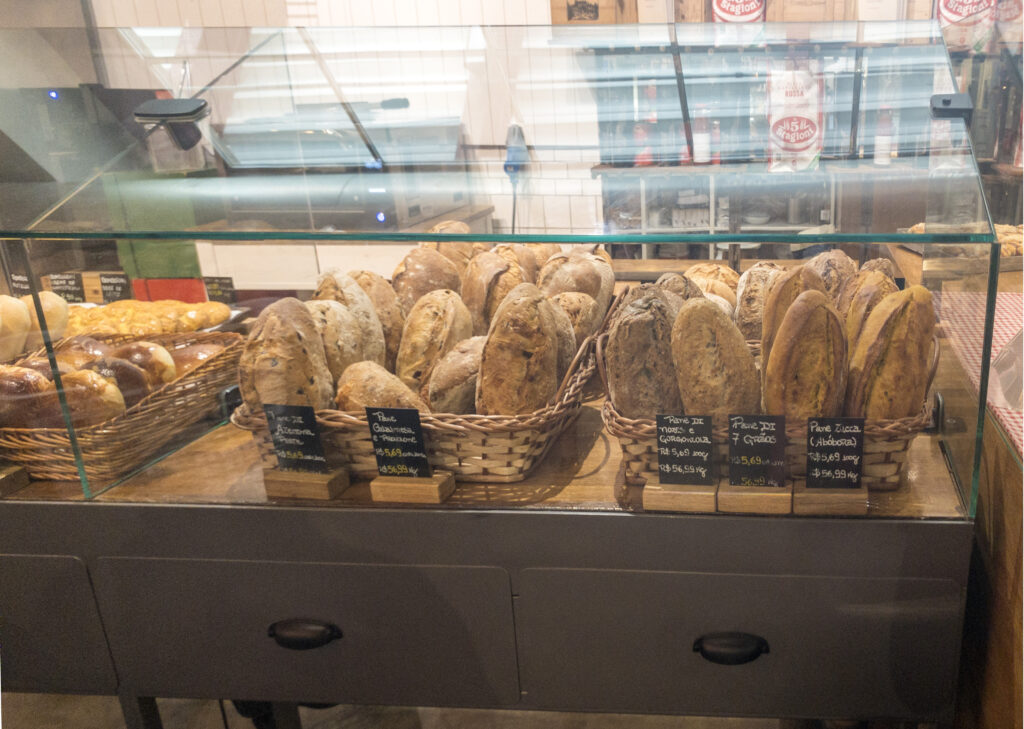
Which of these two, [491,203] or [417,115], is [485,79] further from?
[491,203]

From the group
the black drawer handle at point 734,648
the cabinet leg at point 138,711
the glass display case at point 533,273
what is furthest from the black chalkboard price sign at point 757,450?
the cabinet leg at point 138,711

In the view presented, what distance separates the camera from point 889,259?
1108 mm

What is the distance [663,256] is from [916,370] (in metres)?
0.34

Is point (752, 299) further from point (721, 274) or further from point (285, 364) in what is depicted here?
point (285, 364)

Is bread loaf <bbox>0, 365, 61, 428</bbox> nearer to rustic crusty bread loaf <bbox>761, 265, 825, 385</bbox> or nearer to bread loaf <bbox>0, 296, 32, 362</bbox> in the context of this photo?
bread loaf <bbox>0, 296, 32, 362</bbox>

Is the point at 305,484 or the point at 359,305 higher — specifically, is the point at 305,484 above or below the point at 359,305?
below

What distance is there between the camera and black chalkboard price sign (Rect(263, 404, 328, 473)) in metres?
1.11

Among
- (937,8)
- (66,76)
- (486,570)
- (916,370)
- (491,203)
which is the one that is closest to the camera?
(916,370)

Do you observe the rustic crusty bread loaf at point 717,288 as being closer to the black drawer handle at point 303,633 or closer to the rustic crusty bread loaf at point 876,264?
the rustic crusty bread loaf at point 876,264

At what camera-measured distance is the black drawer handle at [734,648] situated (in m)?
1.04

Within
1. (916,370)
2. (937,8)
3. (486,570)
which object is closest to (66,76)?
(486,570)

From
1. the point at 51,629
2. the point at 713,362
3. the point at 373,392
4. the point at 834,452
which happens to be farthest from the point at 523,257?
the point at 51,629

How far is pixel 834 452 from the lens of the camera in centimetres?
96

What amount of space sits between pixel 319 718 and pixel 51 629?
0.83 meters
